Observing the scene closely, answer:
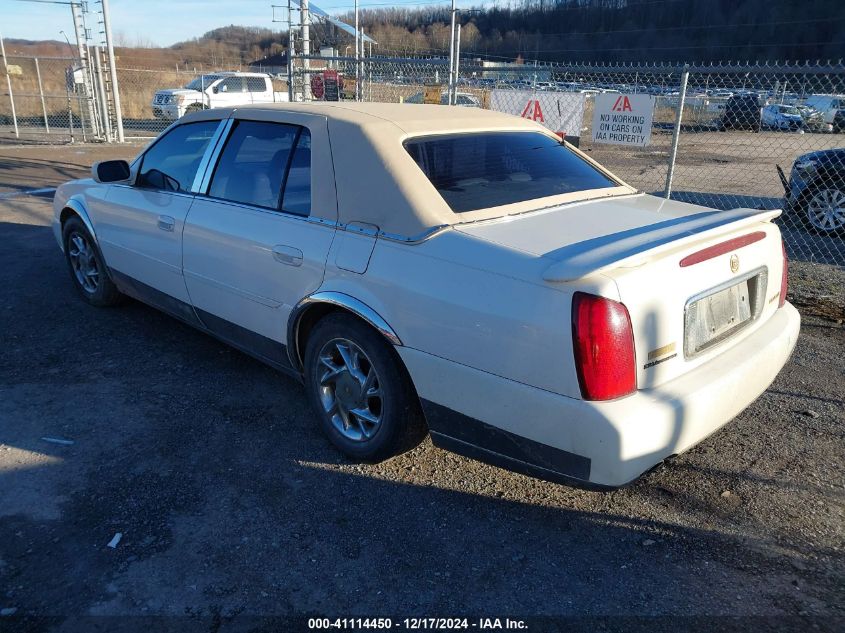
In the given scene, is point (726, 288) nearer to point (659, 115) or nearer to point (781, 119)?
point (781, 119)

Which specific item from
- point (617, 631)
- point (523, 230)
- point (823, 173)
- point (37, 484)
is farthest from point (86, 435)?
point (823, 173)

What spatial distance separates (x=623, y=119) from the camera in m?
7.10

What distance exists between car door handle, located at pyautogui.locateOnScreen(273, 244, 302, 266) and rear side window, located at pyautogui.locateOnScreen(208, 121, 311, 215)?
0.66ft

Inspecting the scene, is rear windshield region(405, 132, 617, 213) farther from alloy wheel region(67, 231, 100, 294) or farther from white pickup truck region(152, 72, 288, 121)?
white pickup truck region(152, 72, 288, 121)

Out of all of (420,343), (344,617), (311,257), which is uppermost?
(311,257)

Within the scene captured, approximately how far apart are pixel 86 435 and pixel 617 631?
2853 mm

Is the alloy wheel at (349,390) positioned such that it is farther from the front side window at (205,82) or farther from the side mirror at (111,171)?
the front side window at (205,82)

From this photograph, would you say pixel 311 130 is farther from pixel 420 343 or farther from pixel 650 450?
pixel 650 450

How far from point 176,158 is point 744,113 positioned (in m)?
23.1

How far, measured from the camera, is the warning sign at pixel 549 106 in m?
7.92

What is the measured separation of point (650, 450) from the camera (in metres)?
2.50

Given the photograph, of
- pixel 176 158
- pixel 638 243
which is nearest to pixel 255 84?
pixel 176 158

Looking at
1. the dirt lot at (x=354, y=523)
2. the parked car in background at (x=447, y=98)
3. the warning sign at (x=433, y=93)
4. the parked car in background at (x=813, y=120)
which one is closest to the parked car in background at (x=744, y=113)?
the parked car in background at (x=813, y=120)

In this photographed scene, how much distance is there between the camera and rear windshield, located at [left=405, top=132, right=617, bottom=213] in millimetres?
3275
